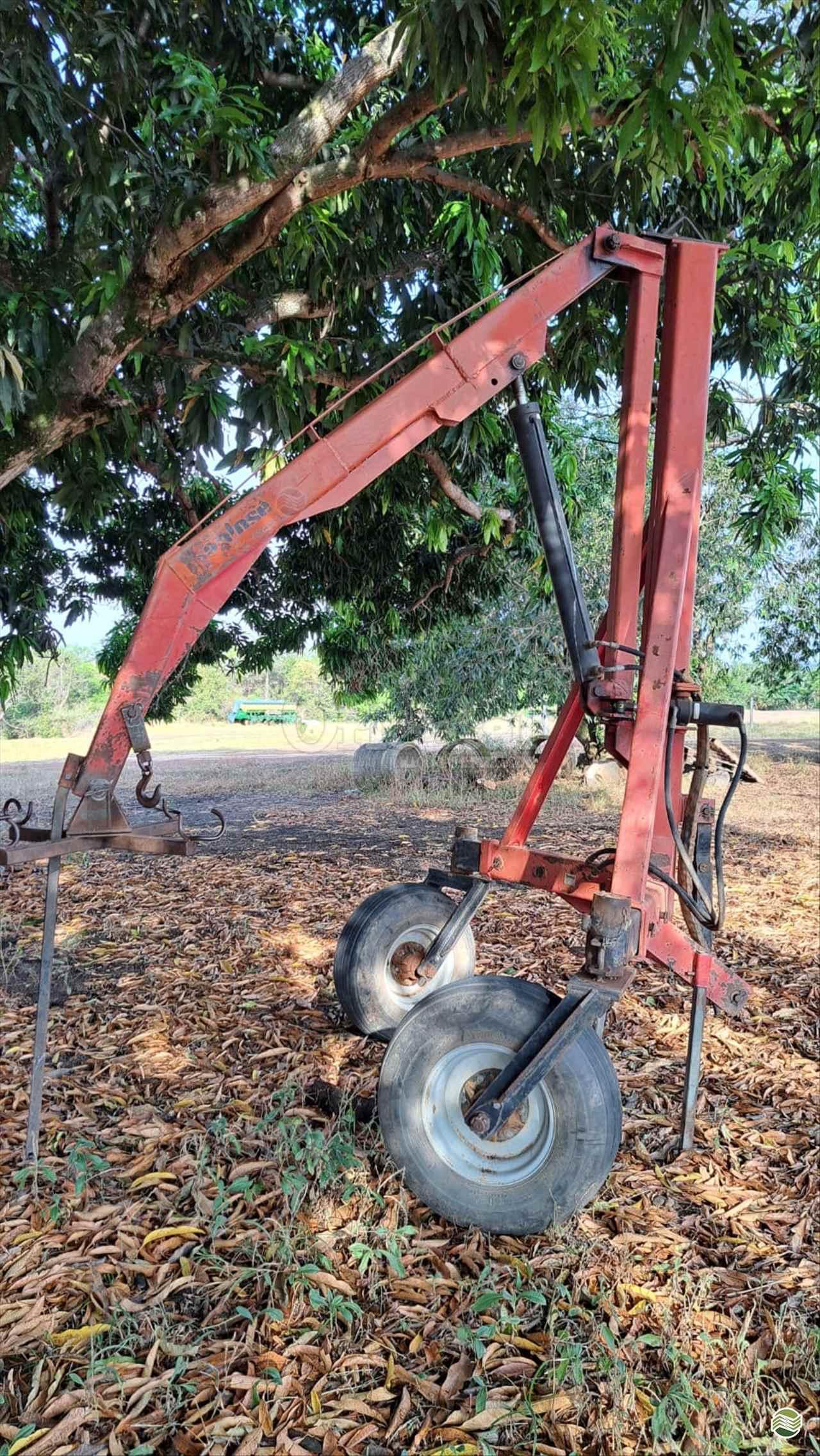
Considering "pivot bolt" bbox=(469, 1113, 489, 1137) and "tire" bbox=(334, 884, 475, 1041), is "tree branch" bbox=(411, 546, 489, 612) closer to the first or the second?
"tire" bbox=(334, 884, 475, 1041)

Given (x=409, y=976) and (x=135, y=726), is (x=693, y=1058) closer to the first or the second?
(x=409, y=976)

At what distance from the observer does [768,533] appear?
281 inches

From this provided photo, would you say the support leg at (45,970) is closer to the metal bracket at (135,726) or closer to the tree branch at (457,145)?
the metal bracket at (135,726)

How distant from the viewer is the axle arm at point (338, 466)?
2676 millimetres

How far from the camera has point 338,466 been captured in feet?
9.34

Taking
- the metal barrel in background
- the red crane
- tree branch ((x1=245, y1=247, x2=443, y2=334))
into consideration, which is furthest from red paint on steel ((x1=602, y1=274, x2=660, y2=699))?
the metal barrel in background

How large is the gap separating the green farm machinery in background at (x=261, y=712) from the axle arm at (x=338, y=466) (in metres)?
37.1

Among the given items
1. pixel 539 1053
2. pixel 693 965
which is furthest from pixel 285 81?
pixel 539 1053

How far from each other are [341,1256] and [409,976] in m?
1.51

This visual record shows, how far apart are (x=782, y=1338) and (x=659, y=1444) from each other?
20.1 inches

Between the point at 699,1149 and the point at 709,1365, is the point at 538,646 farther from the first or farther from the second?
the point at 709,1365

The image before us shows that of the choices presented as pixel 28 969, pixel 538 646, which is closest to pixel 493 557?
pixel 538 646

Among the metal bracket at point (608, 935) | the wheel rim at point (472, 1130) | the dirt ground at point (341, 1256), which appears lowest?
the dirt ground at point (341, 1256)

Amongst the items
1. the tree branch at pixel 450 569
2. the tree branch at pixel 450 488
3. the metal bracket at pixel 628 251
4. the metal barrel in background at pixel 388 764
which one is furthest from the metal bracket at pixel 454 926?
the metal barrel in background at pixel 388 764
